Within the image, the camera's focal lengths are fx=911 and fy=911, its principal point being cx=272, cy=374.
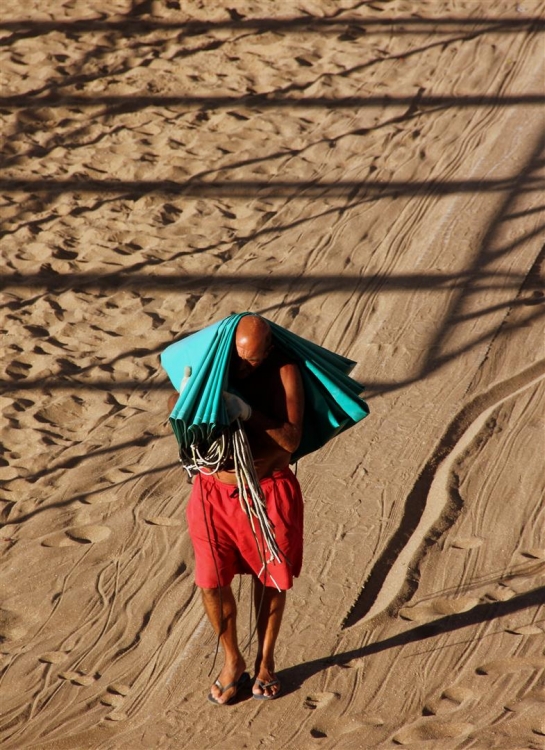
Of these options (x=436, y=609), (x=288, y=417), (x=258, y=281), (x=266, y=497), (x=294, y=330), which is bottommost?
(x=436, y=609)

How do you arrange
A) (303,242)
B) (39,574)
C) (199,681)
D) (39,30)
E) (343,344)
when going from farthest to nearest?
(39,30) → (303,242) → (343,344) → (39,574) → (199,681)

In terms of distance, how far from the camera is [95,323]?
702 centimetres

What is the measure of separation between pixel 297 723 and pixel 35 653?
1.37m

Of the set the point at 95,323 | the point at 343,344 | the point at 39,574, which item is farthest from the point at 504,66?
the point at 39,574

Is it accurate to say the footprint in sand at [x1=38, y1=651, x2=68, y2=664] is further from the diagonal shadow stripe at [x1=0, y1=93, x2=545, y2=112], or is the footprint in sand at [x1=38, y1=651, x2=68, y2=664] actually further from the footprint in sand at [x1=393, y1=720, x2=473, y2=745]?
the diagonal shadow stripe at [x1=0, y1=93, x2=545, y2=112]

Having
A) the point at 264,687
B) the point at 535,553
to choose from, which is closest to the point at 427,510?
the point at 535,553

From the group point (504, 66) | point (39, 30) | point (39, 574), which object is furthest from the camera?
point (39, 30)

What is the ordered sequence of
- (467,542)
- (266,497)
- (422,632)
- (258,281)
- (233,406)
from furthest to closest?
(258,281) < (467,542) < (422,632) < (266,497) < (233,406)

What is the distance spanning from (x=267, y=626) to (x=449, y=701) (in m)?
0.85

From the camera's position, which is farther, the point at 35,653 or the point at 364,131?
the point at 364,131

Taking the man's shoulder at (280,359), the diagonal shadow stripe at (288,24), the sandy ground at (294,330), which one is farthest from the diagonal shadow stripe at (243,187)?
the man's shoulder at (280,359)

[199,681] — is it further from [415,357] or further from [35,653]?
[415,357]

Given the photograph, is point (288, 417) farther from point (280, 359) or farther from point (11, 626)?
point (11, 626)

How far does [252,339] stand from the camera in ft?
11.1
